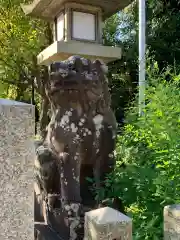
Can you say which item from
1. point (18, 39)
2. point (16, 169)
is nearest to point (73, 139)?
point (16, 169)

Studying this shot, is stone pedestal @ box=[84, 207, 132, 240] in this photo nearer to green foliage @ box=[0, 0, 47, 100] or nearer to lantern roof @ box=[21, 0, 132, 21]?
lantern roof @ box=[21, 0, 132, 21]

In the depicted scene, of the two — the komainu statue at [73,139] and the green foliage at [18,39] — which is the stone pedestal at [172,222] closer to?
the komainu statue at [73,139]

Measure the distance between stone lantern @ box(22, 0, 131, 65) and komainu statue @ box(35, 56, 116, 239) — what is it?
176 centimetres

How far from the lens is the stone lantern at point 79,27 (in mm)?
4531

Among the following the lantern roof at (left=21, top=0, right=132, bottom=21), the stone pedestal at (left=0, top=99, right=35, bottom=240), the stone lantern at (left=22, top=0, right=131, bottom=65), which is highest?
the lantern roof at (left=21, top=0, right=132, bottom=21)

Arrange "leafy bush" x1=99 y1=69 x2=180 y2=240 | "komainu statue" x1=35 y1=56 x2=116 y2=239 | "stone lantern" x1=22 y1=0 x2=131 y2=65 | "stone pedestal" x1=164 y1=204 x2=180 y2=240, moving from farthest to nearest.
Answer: "stone lantern" x1=22 y1=0 x2=131 y2=65 → "komainu statue" x1=35 y1=56 x2=116 y2=239 → "leafy bush" x1=99 y1=69 x2=180 y2=240 → "stone pedestal" x1=164 y1=204 x2=180 y2=240

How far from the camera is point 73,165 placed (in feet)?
8.84

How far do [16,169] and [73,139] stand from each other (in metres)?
0.99

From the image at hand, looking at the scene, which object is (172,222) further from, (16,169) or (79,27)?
(79,27)

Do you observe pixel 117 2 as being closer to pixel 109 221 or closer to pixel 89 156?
pixel 89 156

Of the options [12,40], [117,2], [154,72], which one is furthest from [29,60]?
[154,72]

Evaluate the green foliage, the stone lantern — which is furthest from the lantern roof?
the green foliage

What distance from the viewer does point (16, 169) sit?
69.3 inches

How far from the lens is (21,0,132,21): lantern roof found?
189 inches
